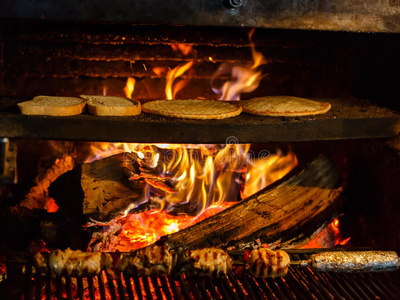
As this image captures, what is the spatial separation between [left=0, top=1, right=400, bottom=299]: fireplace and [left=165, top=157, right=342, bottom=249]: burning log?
0.11 m

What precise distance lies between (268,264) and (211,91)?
2432 mm

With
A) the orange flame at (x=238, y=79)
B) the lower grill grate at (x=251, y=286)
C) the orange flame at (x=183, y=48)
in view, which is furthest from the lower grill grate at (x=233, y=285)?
the orange flame at (x=183, y=48)

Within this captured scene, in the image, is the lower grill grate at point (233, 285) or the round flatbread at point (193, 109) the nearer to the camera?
the lower grill grate at point (233, 285)

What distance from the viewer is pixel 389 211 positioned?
12.9ft

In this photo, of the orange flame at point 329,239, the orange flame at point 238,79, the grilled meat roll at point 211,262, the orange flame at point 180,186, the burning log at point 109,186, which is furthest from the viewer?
the orange flame at point 238,79

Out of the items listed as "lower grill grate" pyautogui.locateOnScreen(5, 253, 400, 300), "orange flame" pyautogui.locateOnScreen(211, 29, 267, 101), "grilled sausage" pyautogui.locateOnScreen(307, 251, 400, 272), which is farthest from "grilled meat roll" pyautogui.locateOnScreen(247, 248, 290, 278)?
"orange flame" pyautogui.locateOnScreen(211, 29, 267, 101)

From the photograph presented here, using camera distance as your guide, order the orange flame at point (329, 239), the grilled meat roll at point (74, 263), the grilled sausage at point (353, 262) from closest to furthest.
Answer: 1. the grilled meat roll at point (74, 263)
2. the grilled sausage at point (353, 262)
3. the orange flame at point (329, 239)

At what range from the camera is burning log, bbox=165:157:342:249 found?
3750 millimetres

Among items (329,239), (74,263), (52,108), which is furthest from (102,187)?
(329,239)

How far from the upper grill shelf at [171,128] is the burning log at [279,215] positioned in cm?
72

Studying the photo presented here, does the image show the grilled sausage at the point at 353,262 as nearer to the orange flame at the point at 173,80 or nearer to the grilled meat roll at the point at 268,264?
the grilled meat roll at the point at 268,264

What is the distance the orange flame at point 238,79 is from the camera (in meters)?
4.94

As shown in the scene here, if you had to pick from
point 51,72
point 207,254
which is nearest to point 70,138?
point 207,254

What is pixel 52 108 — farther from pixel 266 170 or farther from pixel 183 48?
pixel 266 170
